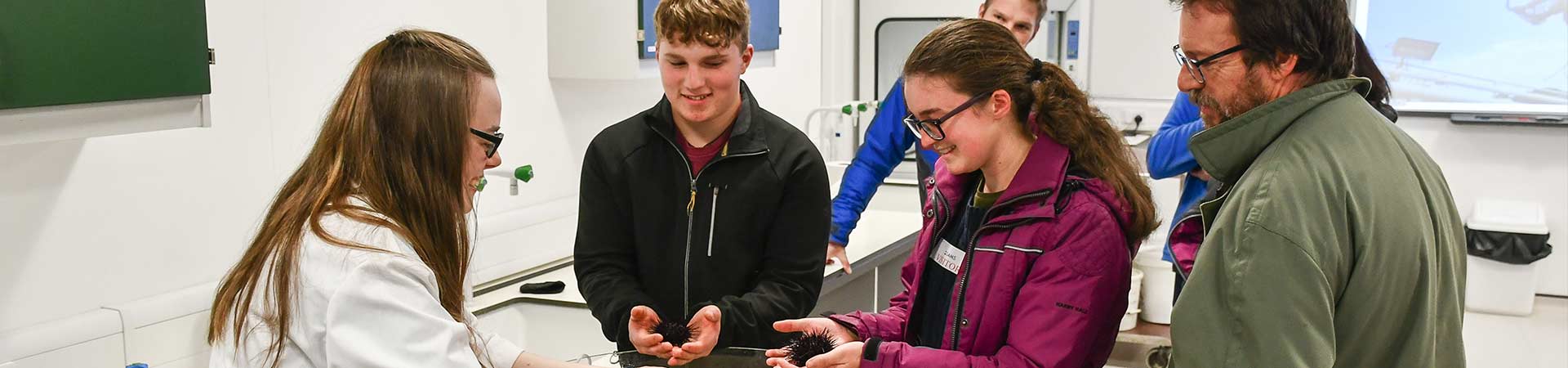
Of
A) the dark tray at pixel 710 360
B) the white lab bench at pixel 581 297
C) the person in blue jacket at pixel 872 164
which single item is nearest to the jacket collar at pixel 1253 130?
the dark tray at pixel 710 360

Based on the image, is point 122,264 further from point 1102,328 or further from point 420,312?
point 1102,328

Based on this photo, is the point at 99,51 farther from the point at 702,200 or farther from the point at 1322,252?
the point at 1322,252

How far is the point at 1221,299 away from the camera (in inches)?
51.0

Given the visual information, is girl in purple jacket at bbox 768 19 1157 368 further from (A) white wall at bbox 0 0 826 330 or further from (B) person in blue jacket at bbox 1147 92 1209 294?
(A) white wall at bbox 0 0 826 330

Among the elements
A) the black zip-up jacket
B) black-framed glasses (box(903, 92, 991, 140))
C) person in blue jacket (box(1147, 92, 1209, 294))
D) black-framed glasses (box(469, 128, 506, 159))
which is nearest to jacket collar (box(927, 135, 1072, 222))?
black-framed glasses (box(903, 92, 991, 140))

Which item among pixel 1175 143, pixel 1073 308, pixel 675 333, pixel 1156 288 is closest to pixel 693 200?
pixel 675 333

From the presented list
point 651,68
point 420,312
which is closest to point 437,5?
point 651,68

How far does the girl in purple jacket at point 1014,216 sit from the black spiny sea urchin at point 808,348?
0.08 ft

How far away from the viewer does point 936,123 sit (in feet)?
5.58

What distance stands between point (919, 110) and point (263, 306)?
90 centimetres

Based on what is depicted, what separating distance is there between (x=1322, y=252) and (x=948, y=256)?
23.1 inches

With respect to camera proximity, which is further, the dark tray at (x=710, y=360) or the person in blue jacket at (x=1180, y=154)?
the person in blue jacket at (x=1180, y=154)

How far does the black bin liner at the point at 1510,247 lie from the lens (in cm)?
542

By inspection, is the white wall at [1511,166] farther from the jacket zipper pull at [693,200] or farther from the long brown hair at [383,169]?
the long brown hair at [383,169]
